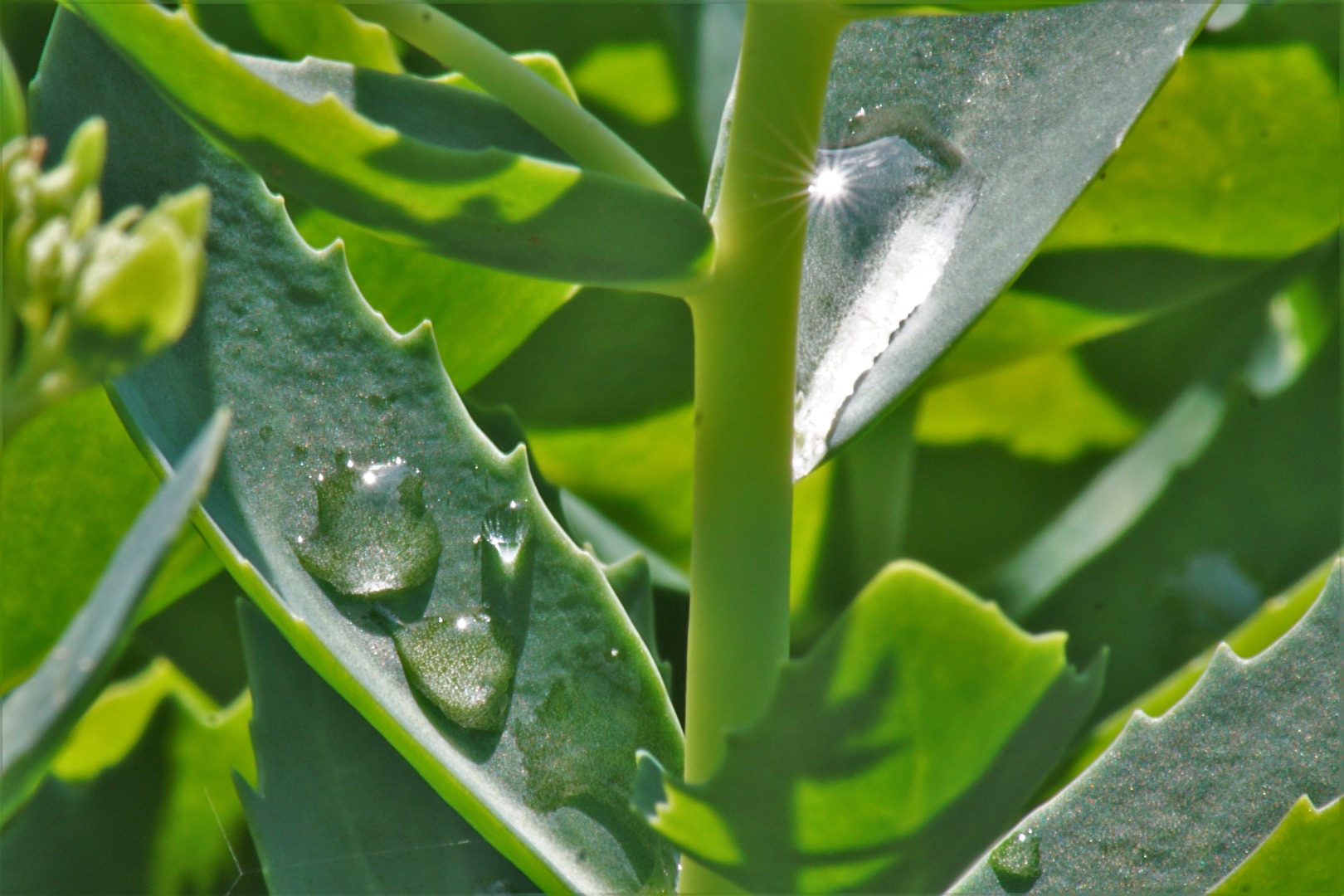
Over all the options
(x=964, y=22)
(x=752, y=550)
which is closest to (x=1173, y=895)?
(x=752, y=550)

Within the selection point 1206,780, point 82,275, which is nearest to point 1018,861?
point 1206,780

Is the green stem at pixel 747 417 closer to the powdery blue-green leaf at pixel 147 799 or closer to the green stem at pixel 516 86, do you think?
the green stem at pixel 516 86

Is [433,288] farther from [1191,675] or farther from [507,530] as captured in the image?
[1191,675]

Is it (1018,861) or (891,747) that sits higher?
(891,747)

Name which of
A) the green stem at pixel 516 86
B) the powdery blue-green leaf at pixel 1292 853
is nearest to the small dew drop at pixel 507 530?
the green stem at pixel 516 86

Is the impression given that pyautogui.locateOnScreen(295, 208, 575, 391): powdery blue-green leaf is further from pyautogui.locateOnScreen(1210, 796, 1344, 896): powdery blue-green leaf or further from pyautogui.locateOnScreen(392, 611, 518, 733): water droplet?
pyautogui.locateOnScreen(1210, 796, 1344, 896): powdery blue-green leaf

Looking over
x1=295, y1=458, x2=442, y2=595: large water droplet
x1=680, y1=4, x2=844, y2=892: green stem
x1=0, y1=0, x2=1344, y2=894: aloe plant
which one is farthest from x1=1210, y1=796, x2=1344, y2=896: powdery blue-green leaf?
x1=295, y1=458, x2=442, y2=595: large water droplet
